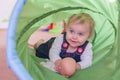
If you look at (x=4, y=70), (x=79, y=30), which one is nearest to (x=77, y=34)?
Answer: (x=79, y=30)

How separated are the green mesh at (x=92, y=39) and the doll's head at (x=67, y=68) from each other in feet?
0.09

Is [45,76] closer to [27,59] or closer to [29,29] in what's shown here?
[27,59]

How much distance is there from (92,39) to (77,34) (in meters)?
0.17

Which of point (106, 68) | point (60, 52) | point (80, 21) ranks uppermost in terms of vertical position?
point (80, 21)

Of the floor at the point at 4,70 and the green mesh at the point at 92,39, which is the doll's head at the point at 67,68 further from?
the floor at the point at 4,70

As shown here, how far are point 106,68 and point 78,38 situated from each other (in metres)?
0.19

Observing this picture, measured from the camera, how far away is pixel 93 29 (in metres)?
1.38

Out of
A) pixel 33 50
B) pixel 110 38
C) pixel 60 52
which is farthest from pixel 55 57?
pixel 110 38

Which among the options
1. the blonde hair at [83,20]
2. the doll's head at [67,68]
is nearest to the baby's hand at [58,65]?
the doll's head at [67,68]

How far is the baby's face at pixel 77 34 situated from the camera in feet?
4.19

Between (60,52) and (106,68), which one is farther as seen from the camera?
(60,52)

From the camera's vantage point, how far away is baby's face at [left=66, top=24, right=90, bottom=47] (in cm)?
128

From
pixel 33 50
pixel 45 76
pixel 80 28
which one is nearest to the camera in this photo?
pixel 45 76

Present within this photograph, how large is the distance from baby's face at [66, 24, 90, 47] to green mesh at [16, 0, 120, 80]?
0.11m
